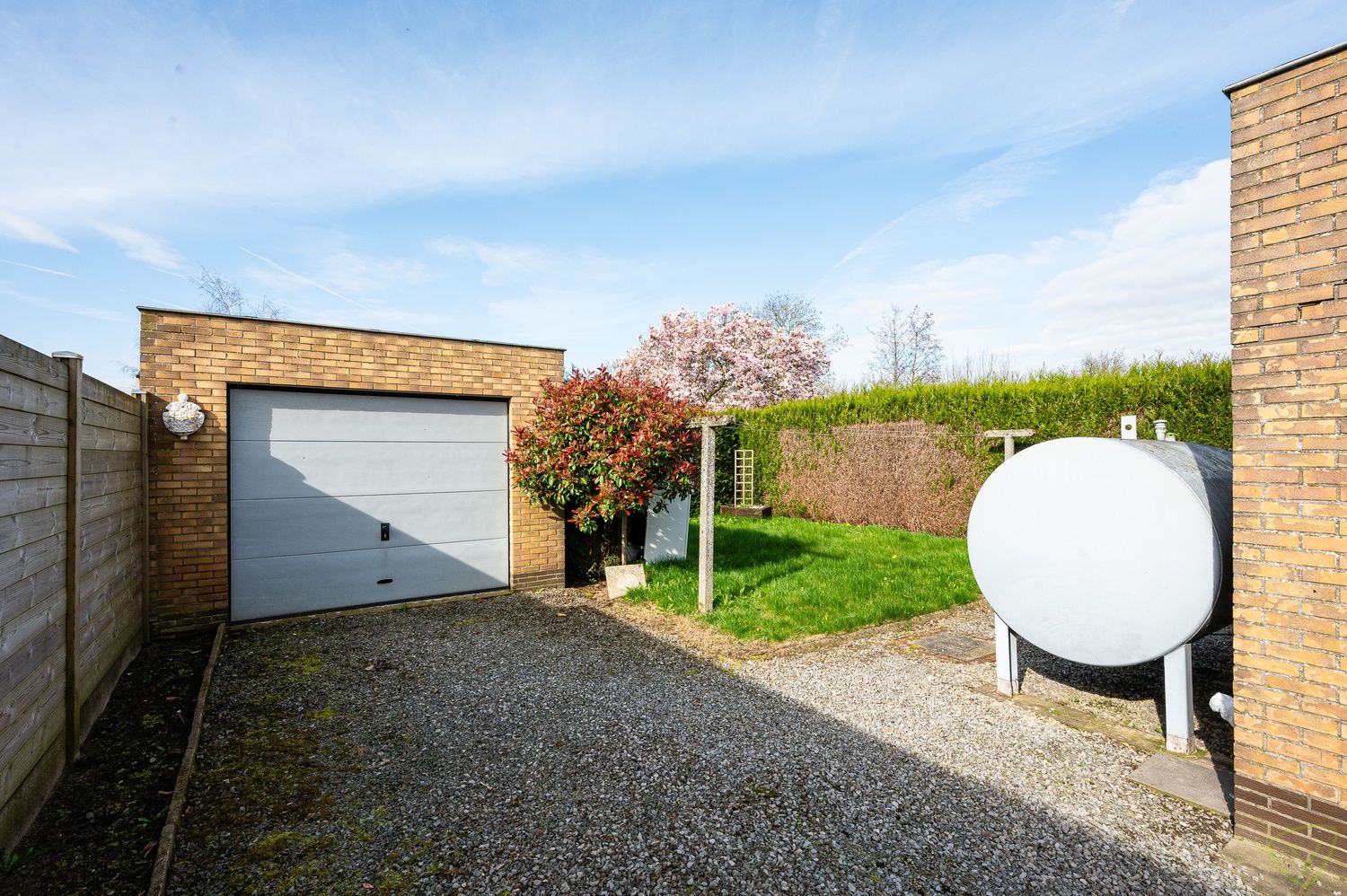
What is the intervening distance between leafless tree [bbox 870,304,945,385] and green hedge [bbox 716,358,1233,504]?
13709mm

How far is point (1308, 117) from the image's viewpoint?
95.4 inches

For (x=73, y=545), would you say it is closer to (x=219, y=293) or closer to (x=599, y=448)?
(x=599, y=448)

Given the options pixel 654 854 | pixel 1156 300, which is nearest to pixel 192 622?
pixel 654 854

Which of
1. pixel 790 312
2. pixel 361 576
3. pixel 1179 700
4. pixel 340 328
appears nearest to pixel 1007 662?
pixel 1179 700

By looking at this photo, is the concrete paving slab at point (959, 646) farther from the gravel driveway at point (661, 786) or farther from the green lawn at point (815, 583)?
the green lawn at point (815, 583)

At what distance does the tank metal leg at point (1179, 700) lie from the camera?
3.43m

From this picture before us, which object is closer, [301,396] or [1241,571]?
[1241,571]

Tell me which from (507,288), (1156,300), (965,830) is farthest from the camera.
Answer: (1156,300)

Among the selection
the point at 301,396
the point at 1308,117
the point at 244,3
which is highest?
the point at 244,3

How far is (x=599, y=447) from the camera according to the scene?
7.02 metres

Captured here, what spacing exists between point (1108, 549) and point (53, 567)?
19.5 feet

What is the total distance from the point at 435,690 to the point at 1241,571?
16.2ft

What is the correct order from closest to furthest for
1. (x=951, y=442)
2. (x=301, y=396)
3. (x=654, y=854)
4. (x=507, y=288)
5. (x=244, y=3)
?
1. (x=654, y=854)
2. (x=244, y=3)
3. (x=301, y=396)
4. (x=951, y=442)
5. (x=507, y=288)

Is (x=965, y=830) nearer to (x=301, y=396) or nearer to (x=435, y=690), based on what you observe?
(x=435, y=690)
